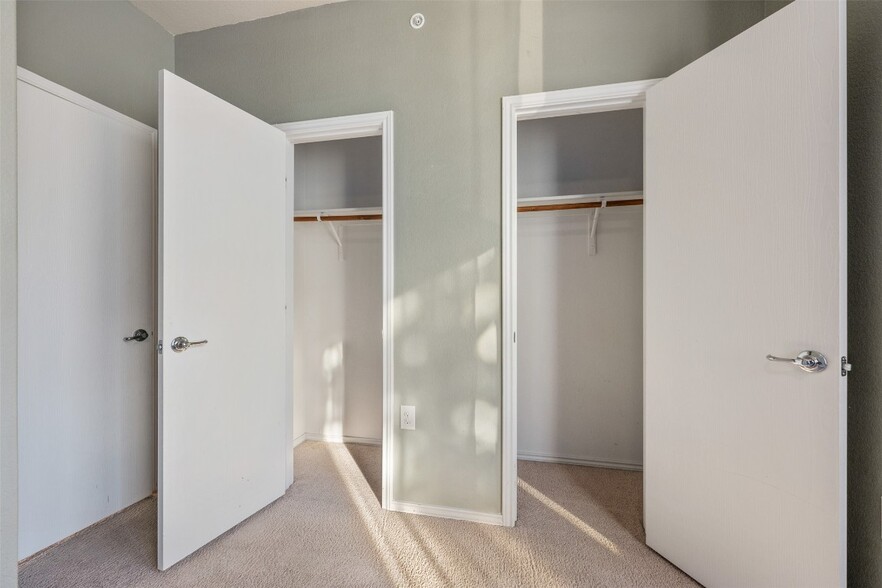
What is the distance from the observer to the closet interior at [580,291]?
271 cm

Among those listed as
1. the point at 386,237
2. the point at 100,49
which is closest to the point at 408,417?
the point at 386,237

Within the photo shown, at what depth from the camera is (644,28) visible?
6.24ft

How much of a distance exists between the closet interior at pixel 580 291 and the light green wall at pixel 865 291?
1219 millimetres

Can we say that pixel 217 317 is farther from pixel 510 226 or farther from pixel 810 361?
pixel 810 361

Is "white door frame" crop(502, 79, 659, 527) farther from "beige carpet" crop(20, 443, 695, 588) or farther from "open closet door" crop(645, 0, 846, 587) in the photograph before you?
"open closet door" crop(645, 0, 846, 587)

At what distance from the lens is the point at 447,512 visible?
2.14 metres

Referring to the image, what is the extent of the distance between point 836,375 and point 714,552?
2.56ft

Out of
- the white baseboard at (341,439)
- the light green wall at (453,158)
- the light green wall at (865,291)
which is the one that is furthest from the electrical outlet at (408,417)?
the light green wall at (865,291)

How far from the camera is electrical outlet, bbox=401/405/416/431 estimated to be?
2.16m

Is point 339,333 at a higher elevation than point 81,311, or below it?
below

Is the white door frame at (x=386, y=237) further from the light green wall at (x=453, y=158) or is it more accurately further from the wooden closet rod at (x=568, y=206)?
the wooden closet rod at (x=568, y=206)

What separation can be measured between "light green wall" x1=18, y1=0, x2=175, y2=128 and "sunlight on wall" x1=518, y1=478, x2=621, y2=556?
283 cm

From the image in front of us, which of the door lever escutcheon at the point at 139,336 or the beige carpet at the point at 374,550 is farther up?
the door lever escutcheon at the point at 139,336

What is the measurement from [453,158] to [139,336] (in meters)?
1.80
